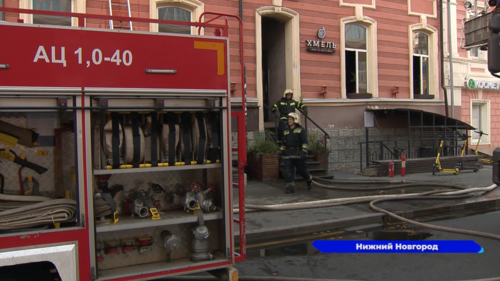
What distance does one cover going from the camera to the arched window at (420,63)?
59.2 feet

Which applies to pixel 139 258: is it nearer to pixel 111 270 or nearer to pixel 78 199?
pixel 111 270

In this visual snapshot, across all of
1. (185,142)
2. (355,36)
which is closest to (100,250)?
(185,142)

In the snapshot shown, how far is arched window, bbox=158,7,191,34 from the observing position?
42.8ft

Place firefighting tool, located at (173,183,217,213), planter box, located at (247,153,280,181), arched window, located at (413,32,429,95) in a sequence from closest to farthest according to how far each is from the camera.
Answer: firefighting tool, located at (173,183,217,213) < planter box, located at (247,153,280,181) < arched window, located at (413,32,429,95)

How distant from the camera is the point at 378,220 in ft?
26.5

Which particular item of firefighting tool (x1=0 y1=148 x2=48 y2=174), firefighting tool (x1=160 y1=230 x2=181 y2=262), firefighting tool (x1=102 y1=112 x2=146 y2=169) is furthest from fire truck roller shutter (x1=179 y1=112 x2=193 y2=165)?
firefighting tool (x1=0 y1=148 x2=48 y2=174)

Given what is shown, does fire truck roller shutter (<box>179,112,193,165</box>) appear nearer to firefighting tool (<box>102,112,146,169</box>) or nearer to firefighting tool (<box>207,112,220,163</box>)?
firefighting tool (<box>207,112,220,163</box>)

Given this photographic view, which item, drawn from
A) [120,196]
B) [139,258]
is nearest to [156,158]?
[120,196]

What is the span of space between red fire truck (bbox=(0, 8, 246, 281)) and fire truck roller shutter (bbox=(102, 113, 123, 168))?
0.01 m

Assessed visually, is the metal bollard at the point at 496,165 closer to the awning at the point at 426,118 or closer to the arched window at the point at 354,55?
the awning at the point at 426,118

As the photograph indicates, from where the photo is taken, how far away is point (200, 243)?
4.40 m

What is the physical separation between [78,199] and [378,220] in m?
5.76

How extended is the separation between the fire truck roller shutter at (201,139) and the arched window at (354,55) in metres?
12.7

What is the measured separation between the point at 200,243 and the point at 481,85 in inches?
729
